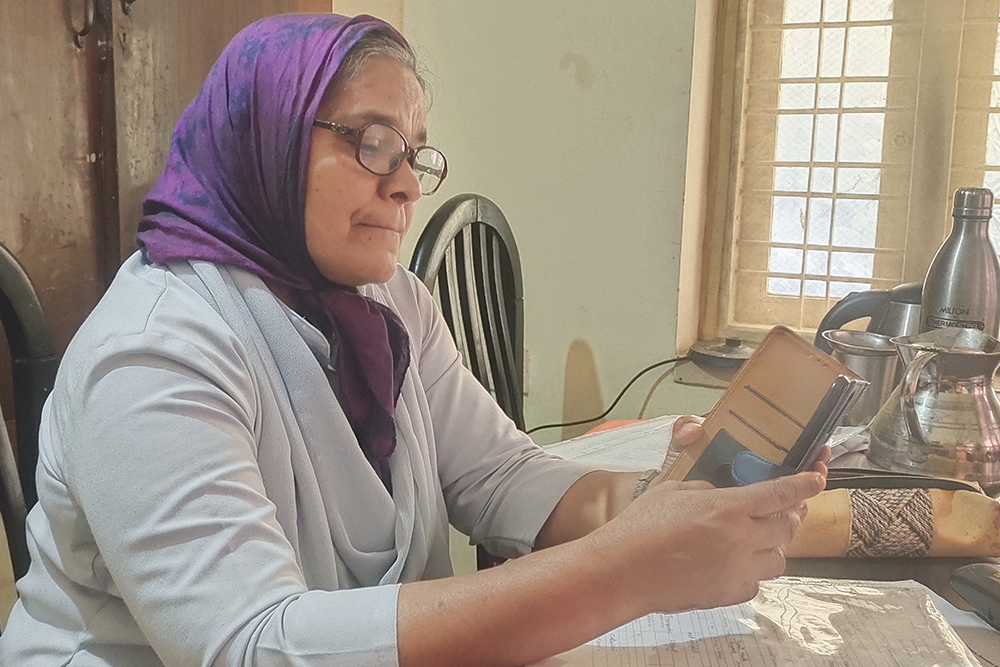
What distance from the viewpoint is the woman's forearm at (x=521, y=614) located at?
0.67 m

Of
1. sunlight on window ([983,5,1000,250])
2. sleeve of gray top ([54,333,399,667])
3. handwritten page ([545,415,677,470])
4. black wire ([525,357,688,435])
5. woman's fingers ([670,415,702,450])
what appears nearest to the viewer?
sleeve of gray top ([54,333,399,667])

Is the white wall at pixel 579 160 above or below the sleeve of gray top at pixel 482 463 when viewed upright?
above

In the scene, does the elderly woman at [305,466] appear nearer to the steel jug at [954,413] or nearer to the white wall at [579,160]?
the steel jug at [954,413]

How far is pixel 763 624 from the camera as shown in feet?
2.39

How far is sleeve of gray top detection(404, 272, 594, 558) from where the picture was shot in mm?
1044

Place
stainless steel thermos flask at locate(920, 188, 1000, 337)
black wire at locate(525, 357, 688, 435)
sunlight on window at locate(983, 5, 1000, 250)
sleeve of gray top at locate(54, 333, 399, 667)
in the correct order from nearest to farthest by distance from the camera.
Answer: sleeve of gray top at locate(54, 333, 399, 667), stainless steel thermos flask at locate(920, 188, 1000, 337), sunlight on window at locate(983, 5, 1000, 250), black wire at locate(525, 357, 688, 435)

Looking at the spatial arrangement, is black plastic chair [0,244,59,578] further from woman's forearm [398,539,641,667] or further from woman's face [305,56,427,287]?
woman's forearm [398,539,641,667]

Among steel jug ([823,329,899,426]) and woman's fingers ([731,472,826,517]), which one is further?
steel jug ([823,329,899,426])

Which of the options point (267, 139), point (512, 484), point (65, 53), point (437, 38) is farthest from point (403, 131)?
point (437, 38)

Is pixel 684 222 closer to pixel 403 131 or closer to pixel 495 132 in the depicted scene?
pixel 495 132

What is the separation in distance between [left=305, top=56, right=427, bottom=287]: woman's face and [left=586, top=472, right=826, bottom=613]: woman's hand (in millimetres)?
364

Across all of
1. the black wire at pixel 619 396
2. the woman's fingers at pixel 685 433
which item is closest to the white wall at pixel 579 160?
the black wire at pixel 619 396

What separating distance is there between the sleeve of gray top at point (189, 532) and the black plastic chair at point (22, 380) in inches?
8.5

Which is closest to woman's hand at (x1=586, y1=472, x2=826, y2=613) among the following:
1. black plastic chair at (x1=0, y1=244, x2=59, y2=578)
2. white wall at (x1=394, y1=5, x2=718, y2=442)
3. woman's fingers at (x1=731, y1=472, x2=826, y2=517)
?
woman's fingers at (x1=731, y1=472, x2=826, y2=517)
